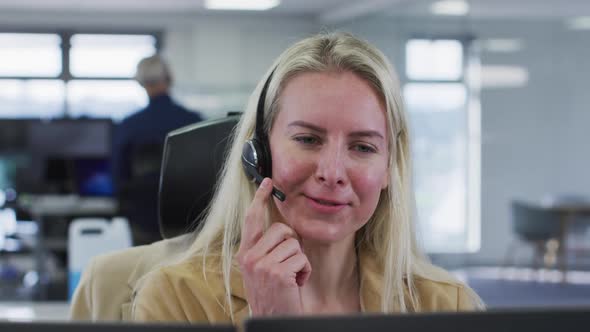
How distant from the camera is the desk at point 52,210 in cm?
741

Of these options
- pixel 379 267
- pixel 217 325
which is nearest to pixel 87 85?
pixel 379 267

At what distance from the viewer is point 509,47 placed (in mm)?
7930

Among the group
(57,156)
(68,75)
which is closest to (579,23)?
(57,156)

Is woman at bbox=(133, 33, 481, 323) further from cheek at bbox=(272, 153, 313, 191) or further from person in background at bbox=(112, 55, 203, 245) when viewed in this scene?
person in background at bbox=(112, 55, 203, 245)

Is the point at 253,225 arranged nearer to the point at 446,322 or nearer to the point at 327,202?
the point at 327,202

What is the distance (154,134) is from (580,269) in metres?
4.40

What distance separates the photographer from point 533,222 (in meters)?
7.89

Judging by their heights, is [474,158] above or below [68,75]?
below

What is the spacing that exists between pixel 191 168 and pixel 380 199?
1.31 ft

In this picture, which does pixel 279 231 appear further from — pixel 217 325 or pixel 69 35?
pixel 69 35

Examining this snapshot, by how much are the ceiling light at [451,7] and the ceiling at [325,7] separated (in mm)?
72

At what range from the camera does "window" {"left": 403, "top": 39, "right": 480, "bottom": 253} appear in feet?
27.0

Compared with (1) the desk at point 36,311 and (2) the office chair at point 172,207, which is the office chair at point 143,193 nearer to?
(1) the desk at point 36,311

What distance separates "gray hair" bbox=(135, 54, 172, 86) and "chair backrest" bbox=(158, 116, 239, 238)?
2.93m
